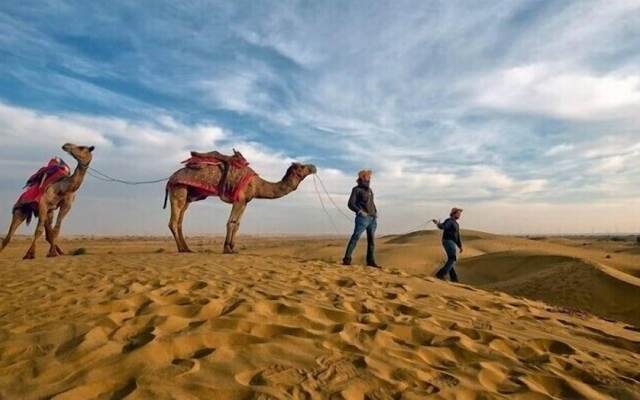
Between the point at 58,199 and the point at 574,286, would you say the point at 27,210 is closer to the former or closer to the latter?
the point at 58,199

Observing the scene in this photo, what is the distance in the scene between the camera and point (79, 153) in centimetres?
1285

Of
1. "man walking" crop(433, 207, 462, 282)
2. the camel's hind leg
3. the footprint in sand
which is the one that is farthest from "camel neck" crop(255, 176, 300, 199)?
the footprint in sand

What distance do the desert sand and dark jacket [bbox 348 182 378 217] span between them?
12.2 feet

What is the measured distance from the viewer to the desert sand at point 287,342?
336cm

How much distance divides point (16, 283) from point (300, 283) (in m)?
4.46

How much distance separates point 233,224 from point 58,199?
4.85 metres

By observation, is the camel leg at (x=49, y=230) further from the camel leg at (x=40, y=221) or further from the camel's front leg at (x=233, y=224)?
the camel's front leg at (x=233, y=224)

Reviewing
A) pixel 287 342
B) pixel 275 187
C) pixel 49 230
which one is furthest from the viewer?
pixel 275 187

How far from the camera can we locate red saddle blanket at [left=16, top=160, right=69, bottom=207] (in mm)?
12789

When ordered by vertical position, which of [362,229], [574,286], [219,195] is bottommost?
[574,286]

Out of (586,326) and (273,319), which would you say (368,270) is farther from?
(273,319)

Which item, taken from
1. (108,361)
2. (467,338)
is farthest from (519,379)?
(108,361)

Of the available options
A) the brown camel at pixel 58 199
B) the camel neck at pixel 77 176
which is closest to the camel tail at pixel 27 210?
the brown camel at pixel 58 199

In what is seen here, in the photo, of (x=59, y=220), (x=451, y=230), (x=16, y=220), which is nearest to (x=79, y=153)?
(x=59, y=220)
